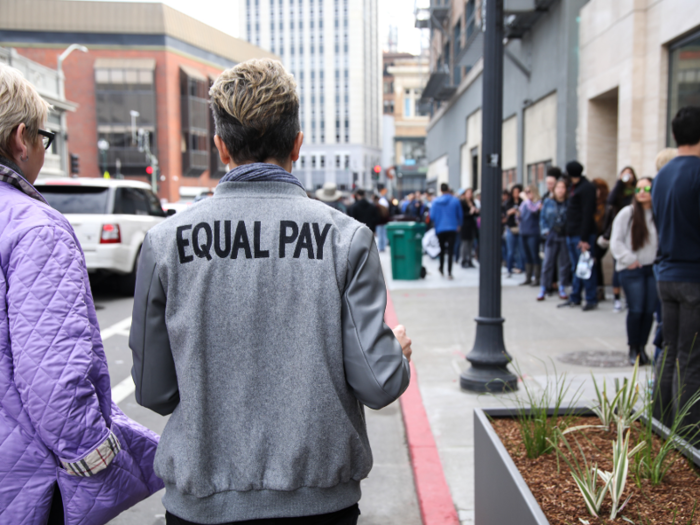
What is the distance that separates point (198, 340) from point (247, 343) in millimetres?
121

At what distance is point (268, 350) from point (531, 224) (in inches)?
426

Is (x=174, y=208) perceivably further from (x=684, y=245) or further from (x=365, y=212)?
(x=684, y=245)

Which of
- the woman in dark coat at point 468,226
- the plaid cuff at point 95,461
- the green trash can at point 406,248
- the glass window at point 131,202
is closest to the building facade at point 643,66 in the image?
the green trash can at point 406,248

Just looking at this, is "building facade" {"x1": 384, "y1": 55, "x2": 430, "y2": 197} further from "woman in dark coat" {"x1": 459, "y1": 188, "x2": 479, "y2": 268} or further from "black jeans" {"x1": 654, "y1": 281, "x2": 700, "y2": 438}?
"black jeans" {"x1": 654, "y1": 281, "x2": 700, "y2": 438}

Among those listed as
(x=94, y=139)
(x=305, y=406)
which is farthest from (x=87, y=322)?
(x=94, y=139)

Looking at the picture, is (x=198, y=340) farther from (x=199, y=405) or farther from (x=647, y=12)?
(x=647, y=12)

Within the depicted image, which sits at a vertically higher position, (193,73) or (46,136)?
(193,73)

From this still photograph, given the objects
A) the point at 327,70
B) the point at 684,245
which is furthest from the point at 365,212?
the point at 327,70

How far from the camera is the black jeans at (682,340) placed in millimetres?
3906

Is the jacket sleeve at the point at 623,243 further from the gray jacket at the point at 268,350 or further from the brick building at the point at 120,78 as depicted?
the brick building at the point at 120,78

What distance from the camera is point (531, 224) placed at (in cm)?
1188

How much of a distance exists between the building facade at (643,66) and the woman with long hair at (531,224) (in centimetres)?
179

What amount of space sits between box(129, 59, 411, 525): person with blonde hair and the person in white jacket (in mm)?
5001

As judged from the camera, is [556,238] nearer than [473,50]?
Yes
